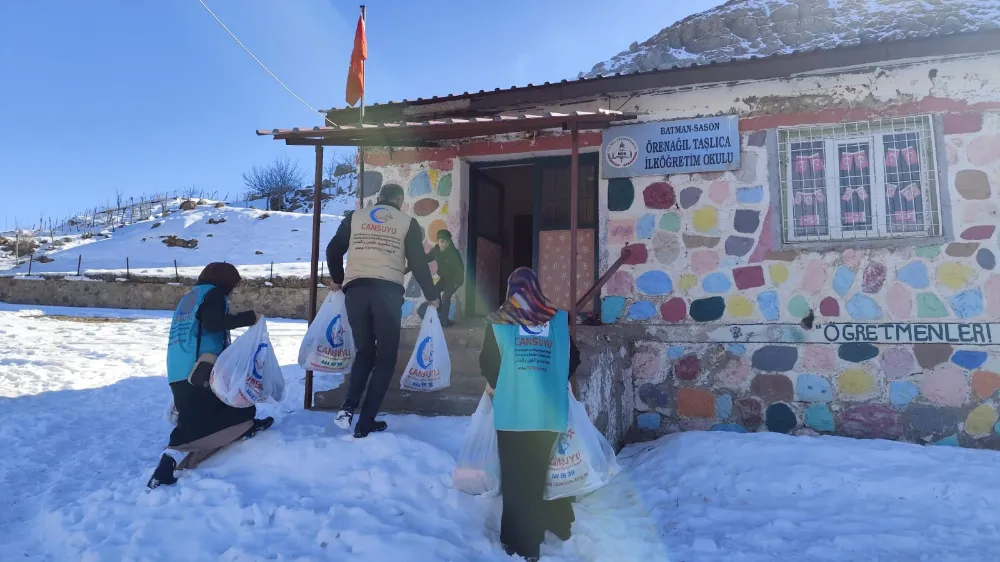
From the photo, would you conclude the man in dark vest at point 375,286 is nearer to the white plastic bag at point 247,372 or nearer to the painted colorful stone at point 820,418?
the white plastic bag at point 247,372

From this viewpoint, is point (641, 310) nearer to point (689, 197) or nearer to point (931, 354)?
point (689, 197)

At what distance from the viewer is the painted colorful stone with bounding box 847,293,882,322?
5.21m

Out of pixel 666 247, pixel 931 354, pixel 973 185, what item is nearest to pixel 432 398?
pixel 666 247

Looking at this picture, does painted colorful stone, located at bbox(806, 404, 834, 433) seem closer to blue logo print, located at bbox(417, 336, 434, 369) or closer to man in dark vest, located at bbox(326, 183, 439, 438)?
blue logo print, located at bbox(417, 336, 434, 369)

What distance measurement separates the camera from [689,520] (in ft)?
12.6

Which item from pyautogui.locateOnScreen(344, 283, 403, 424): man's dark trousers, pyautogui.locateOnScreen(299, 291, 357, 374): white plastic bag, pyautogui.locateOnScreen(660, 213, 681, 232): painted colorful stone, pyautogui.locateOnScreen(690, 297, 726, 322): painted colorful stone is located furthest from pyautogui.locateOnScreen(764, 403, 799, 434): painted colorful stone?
pyautogui.locateOnScreen(299, 291, 357, 374): white plastic bag

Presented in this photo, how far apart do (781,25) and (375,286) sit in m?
55.1

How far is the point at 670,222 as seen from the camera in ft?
19.1

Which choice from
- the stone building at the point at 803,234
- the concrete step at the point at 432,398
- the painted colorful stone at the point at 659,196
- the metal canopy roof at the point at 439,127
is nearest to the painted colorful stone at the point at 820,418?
the stone building at the point at 803,234

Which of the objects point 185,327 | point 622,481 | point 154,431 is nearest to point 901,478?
point 622,481

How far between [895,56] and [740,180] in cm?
152

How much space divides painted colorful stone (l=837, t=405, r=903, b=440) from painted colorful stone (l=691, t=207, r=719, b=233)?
1.99 metres

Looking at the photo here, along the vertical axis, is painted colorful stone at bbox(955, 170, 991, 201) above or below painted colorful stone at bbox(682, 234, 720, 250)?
above

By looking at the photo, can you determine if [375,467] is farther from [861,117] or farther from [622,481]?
[861,117]
